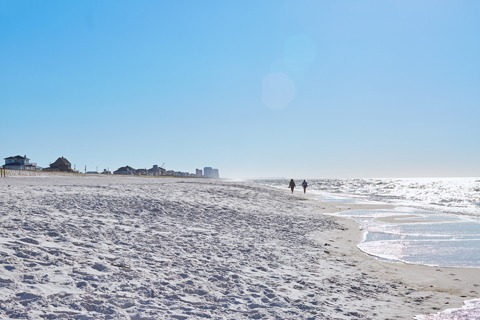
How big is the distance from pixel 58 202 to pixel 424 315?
11433mm

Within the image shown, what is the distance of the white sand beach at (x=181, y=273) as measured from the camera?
21.5ft

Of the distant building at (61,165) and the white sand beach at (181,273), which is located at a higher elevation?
the distant building at (61,165)

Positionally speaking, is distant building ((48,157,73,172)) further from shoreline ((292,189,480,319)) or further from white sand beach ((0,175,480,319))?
shoreline ((292,189,480,319))

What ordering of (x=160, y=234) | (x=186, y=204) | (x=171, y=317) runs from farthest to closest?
Answer: (x=186, y=204) → (x=160, y=234) → (x=171, y=317)

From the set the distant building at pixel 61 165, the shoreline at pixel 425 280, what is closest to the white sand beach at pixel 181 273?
A: the shoreline at pixel 425 280

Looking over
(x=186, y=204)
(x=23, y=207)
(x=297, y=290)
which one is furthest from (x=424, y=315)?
(x=186, y=204)

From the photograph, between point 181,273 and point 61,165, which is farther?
point 61,165

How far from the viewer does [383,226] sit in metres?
21.6

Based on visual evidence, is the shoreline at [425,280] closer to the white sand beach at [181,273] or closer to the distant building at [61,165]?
the white sand beach at [181,273]

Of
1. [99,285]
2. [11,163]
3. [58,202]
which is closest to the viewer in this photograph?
[99,285]

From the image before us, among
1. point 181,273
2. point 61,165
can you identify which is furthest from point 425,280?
point 61,165

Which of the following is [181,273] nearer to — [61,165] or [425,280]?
[425,280]

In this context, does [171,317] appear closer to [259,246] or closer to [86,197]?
[259,246]

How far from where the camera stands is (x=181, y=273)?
845 centimetres
